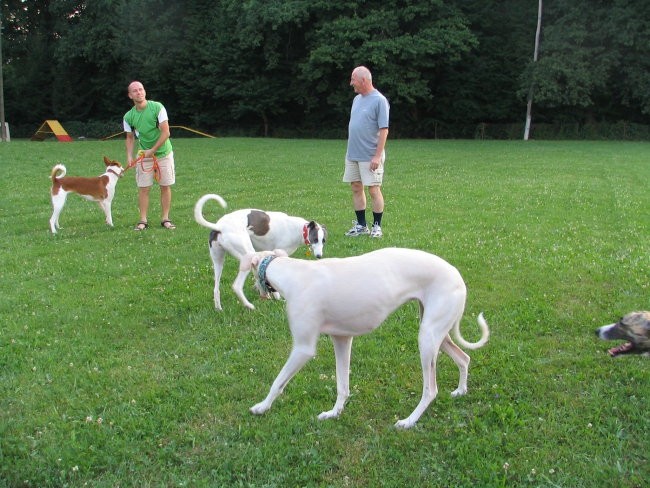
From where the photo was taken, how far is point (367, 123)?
820cm

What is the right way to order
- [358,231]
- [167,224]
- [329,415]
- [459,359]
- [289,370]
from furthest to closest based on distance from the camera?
1. [167,224]
2. [358,231]
3. [459,359]
4. [329,415]
5. [289,370]

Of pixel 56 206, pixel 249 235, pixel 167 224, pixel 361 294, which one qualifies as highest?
pixel 361 294

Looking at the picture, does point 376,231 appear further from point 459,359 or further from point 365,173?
point 459,359

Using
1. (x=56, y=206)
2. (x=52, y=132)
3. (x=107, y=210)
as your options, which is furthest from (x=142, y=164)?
(x=52, y=132)

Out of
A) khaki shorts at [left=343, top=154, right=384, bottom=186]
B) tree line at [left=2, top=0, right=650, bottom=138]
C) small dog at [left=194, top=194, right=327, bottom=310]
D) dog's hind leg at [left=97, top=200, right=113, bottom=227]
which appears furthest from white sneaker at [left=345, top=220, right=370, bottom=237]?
tree line at [left=2, top=0, right=650, bottom=138]

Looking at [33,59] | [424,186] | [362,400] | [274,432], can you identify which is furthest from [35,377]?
[33,59]

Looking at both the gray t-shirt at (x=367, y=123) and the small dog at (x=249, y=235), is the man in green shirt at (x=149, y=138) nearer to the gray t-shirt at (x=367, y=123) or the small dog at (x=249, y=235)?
the gray t-shirt at (x=367, y=123)

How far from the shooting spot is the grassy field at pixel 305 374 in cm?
331

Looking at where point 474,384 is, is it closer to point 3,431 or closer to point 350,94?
point 3,431

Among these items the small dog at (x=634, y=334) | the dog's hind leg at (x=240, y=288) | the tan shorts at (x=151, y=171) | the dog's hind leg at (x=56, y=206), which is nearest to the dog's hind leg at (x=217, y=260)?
the dog's hind leg at (x=240, y=288)

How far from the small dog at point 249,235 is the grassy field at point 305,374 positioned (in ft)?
1.51

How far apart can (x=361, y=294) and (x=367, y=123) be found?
→ 5.18m

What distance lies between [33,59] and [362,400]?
169 feet

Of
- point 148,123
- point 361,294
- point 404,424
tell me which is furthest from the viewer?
point 148,123
